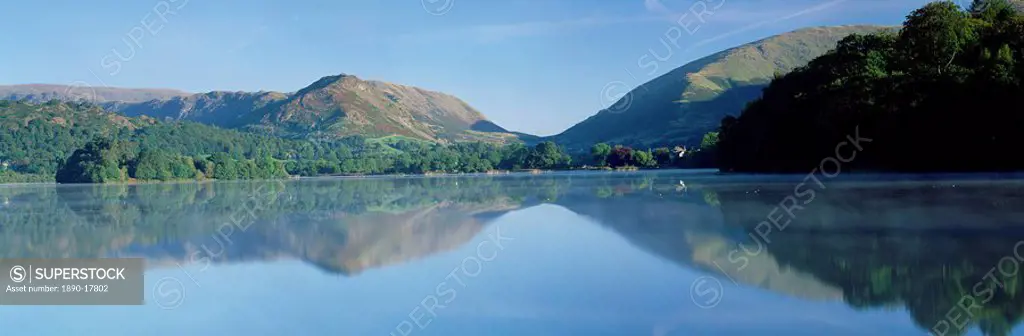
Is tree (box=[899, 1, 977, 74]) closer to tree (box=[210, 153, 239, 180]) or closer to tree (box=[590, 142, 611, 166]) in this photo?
tree (box=[590, 142, 611, 166])

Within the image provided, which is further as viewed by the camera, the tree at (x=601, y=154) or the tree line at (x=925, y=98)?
the tree at (x=601, y=154)

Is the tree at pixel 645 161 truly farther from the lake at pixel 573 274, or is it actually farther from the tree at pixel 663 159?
the lake at pixel 573 274

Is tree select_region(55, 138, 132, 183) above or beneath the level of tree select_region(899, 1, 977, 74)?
beneath

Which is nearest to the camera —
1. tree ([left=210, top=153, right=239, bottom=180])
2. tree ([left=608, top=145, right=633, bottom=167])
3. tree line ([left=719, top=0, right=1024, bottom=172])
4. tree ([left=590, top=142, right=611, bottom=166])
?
tree line ([left=719, top=0, right=1024, bottom=172])

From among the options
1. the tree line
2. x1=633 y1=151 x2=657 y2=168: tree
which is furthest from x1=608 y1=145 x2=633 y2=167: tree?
the tree line

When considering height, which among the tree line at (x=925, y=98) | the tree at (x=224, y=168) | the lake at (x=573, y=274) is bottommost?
the tree at (x=224, y=168)

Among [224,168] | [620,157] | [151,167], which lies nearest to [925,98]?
[620,157]

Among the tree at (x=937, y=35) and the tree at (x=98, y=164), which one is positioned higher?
the tree at (x=937, y=35)

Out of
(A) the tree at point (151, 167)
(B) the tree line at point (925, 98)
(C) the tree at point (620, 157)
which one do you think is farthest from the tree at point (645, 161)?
(B) the tree line at point (925, 98)

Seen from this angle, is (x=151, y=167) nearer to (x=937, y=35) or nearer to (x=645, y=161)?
(x=645, y=161)
